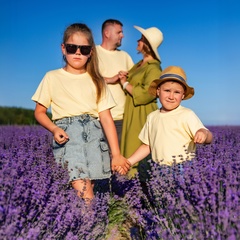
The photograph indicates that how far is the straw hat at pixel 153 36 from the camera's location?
4.65 metres

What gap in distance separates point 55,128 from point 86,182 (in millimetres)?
410

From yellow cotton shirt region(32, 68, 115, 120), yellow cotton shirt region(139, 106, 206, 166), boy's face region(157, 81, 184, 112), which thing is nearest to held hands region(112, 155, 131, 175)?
yellow cotton shirt region(139, 106, 206, 166)

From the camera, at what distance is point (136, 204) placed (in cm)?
381

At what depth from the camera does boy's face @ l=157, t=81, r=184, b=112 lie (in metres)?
3.28

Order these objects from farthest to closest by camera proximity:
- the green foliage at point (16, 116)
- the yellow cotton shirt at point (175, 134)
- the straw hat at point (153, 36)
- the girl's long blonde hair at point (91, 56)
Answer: the green foliage at point (16, 116)
the straw hat at point (153, 36)
the girl's long blonde hair at point (91, 56)
the yellow cotton shirt at point (175, 134)

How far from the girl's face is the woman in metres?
1.21

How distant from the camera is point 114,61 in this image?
15.9 feet

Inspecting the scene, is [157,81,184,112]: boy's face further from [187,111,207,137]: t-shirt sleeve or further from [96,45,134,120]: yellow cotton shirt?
[96,45,134,120]: yellow cotton shirt

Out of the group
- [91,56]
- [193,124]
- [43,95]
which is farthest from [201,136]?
[43,95]

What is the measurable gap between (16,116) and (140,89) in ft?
38.6

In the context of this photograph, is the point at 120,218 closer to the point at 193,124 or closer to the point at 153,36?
the point at 193,124

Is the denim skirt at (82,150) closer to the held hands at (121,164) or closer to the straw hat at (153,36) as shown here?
the held hands at (121,164)

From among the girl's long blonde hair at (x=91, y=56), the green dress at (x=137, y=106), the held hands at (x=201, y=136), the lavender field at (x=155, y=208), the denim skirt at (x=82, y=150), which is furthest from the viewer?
the green dress at (x=137, y=106)

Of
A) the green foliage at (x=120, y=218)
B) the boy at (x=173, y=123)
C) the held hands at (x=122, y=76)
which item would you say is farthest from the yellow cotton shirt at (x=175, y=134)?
the held hands at (x=122, y=76)
